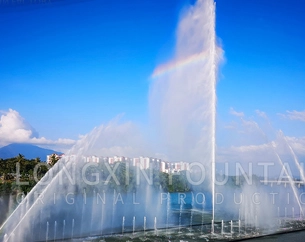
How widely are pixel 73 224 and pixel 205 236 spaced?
36.2ft

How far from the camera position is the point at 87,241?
19.3m

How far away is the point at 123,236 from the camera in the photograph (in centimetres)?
2153

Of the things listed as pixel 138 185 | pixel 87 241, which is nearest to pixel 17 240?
pixel 87 241

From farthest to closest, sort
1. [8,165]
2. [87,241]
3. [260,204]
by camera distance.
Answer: [8,165] < [260,204] < [87,241]

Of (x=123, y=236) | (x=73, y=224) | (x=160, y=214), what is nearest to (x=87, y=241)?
(x=123, y=236)

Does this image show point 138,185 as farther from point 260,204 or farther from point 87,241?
point 87,241

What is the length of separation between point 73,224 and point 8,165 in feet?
142

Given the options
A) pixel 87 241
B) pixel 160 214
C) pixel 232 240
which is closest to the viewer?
pixel 87 241

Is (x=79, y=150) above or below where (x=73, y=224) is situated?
above

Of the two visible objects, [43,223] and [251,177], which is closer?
[43,223]

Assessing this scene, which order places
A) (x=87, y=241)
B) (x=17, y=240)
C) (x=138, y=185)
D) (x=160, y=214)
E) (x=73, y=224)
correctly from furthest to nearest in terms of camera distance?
1. (x=138, y=185)
2. (x=160, y=214)
3. (x=73, y=224)
4. (x=87, y=241)
5. (x=17, y=240)

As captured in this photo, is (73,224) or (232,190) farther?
(232,190)

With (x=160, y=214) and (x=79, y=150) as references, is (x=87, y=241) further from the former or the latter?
(x=160, y=214)

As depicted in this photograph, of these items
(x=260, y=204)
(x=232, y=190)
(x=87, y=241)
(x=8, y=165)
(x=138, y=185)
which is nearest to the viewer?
(x=87, y=241)
